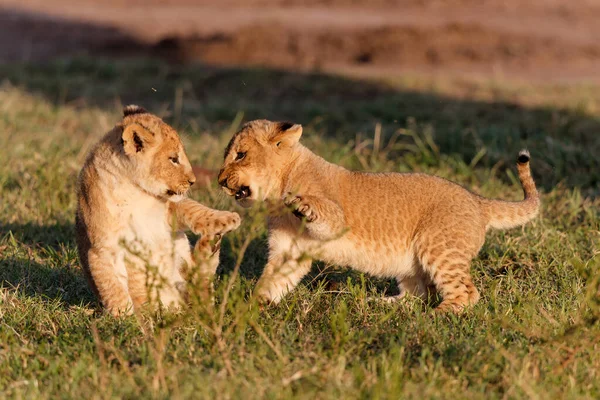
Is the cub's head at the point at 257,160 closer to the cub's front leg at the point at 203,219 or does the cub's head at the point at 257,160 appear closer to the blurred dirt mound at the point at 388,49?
the cub's front leg at the point at 203,219

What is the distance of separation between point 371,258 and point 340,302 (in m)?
0.50

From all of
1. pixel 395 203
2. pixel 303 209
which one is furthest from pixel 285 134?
pixel 395 203

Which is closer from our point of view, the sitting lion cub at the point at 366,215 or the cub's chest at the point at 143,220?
the cub's chest at the point at 143,220

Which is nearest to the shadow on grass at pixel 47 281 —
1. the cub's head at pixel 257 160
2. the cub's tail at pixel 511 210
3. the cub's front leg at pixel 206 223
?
the cub's front leg at pixel 206 223

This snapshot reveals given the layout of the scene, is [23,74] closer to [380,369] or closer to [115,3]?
[115,3]

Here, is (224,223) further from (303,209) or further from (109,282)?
(109,282)

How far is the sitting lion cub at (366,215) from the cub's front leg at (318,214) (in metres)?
0.02

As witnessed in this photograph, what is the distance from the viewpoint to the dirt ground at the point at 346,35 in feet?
51.5

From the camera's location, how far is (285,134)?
5.39 meters

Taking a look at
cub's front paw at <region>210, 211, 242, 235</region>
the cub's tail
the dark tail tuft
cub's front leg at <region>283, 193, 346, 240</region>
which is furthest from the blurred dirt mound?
cub's front paw at <region>210, 211, 242, 235</region>

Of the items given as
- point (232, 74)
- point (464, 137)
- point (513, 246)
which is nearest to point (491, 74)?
point (232, 74)

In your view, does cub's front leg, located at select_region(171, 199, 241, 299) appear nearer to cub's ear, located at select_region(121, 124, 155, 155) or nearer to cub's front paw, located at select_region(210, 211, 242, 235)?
cub's front paw, located at select_region(210, 211, 242, 235)

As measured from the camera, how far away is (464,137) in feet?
29.9

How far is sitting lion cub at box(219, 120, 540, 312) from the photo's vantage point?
208 inches
